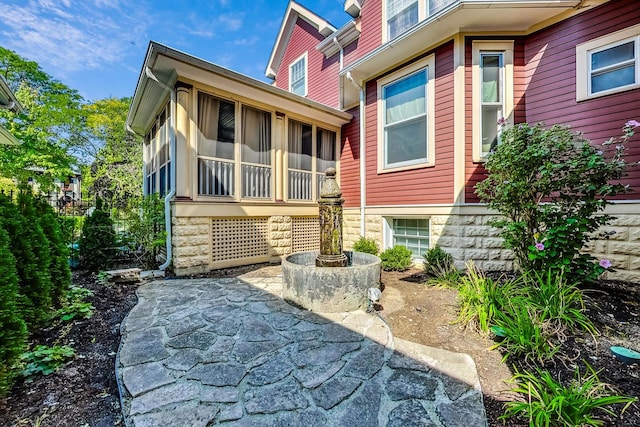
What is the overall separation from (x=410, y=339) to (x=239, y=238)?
14.7 feet

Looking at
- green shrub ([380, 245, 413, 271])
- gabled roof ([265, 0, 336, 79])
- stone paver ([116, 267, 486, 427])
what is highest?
gabled roof ([265, 0, 336, 79])

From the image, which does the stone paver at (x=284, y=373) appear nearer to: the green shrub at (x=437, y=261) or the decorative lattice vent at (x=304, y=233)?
the green shrub at (x=437, y=261)

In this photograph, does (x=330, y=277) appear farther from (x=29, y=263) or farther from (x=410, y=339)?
(x=29, y=263)

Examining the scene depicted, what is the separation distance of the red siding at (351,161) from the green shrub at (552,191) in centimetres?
387

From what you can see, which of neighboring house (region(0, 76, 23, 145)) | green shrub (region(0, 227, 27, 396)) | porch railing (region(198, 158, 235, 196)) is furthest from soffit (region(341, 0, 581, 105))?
neighboring house (region(0, 76, 23, 145))

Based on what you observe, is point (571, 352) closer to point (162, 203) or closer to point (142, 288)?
point (142, 288)

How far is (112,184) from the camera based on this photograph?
1555 cm

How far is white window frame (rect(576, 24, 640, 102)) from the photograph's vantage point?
430 centimetres

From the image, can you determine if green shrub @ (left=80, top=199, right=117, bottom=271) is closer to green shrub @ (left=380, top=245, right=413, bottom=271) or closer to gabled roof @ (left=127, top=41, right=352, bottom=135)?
gabled roof @ (left=127, top=41, right=352, bottom=135)

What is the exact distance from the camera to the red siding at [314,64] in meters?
8.84

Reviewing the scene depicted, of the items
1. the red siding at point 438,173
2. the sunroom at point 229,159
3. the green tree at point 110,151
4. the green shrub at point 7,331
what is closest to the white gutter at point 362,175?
the red siding at point 438,173

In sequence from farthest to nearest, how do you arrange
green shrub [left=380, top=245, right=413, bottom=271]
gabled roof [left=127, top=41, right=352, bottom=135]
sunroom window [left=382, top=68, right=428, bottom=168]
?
sunroom window [left=382, top=68, right=428, bottom=168] < green shrub [left=380, top=245, right=413, bottom=271] < gabled roof [left=127, top=41, right=352, bottom=135]

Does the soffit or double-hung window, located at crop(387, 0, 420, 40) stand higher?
double-hung window, located at crop(387, 0, 420, 40)

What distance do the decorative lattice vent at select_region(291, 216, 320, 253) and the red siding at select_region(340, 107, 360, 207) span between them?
3.92 ft
